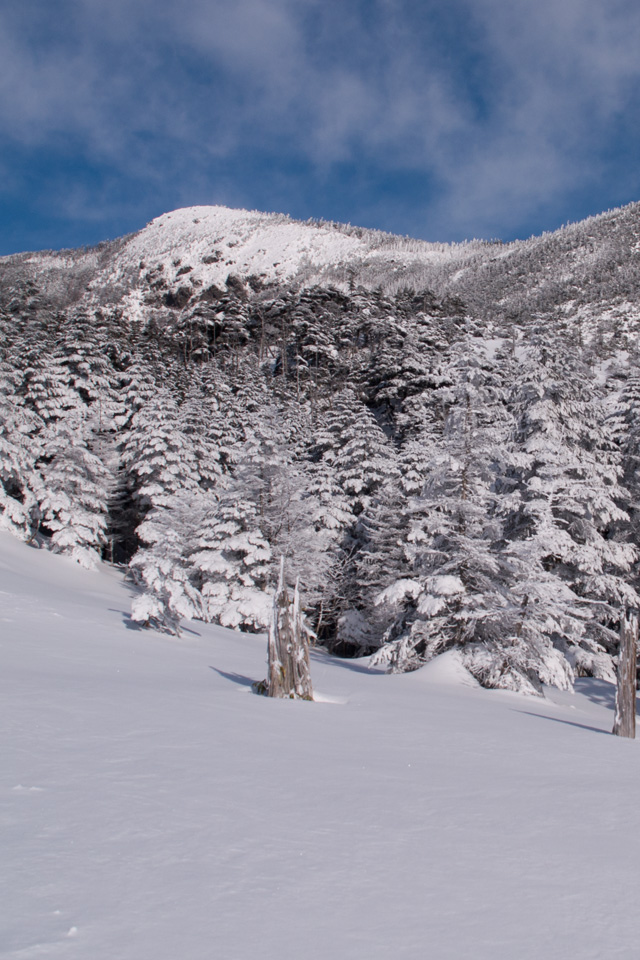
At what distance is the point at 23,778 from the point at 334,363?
189 ft

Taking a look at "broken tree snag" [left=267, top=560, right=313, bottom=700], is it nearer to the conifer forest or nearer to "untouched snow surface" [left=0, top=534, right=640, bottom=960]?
"untouched snow surface" [left=0, top=534, right=640, bottom=960]

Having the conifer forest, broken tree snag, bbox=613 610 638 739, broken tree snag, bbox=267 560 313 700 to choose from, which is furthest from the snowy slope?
broken tree snag, bbox=613 610 638 739

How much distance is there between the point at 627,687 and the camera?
30.3 ft

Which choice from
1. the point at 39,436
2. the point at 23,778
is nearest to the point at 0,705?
the point at 23,778

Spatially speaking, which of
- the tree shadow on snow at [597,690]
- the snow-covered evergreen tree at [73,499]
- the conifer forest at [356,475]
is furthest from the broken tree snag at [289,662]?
the snow-covered evergreen tree at [73,499]

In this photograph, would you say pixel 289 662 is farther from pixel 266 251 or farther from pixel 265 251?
Result: pixel 265 251

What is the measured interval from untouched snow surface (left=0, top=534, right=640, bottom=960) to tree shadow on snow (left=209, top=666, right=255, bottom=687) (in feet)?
8.57

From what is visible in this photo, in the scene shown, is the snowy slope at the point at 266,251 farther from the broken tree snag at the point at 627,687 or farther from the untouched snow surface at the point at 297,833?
the untouched snow surface at the point at 297,833

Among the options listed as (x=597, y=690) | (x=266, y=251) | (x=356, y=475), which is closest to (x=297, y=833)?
(x=597, y=690)

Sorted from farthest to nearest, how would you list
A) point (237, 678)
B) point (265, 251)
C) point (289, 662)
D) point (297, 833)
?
1. point (265, 251)
2. point (237, 678)
3. point (289, 662)
4. point (297, 833)

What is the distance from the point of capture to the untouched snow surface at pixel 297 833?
2.37m

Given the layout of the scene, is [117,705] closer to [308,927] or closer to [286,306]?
[308,927]

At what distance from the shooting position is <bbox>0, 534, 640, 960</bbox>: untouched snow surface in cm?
237

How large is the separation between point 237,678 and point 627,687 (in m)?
6.36
